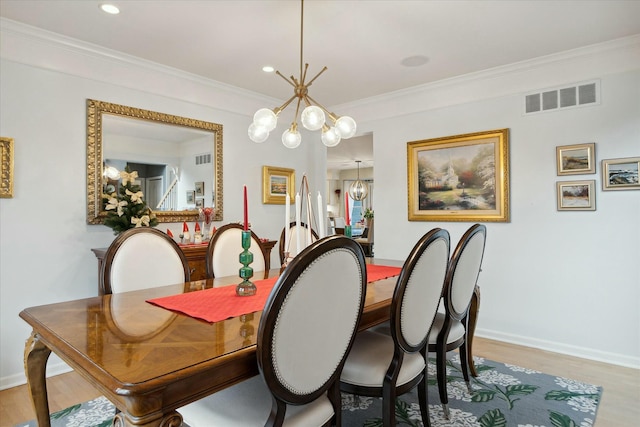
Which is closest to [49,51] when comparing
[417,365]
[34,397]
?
[34,397]

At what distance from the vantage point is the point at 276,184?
4.45m

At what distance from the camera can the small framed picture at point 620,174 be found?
2.84 metres

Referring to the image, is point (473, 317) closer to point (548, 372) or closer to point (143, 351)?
point (548, 372)

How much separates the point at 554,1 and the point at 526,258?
6.70ft

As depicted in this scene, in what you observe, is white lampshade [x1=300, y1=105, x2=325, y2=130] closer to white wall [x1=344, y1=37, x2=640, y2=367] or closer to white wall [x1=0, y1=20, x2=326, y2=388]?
white wall [x1=0, y1=20, x2=326, y2=388]

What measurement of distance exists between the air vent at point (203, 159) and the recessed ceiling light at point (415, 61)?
2.03 m

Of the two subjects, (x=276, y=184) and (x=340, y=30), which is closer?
(x=340, y=30)

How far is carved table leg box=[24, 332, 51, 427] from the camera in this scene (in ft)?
4.77

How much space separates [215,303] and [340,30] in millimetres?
2052

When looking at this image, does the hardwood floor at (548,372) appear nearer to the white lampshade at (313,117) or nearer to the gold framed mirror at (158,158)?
the gold framed mirror at (158,158)

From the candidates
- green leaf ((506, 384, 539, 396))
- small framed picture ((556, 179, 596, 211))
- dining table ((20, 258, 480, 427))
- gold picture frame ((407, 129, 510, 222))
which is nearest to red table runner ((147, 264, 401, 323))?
dining table ((20, 258, 480, 427))

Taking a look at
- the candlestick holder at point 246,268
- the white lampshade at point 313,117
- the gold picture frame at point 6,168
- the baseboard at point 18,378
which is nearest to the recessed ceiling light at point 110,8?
the gold picture frame at point 6,168

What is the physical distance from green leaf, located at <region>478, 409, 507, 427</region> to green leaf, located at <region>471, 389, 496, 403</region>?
0.14 m

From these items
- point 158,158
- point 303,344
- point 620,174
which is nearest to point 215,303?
point 303,344
